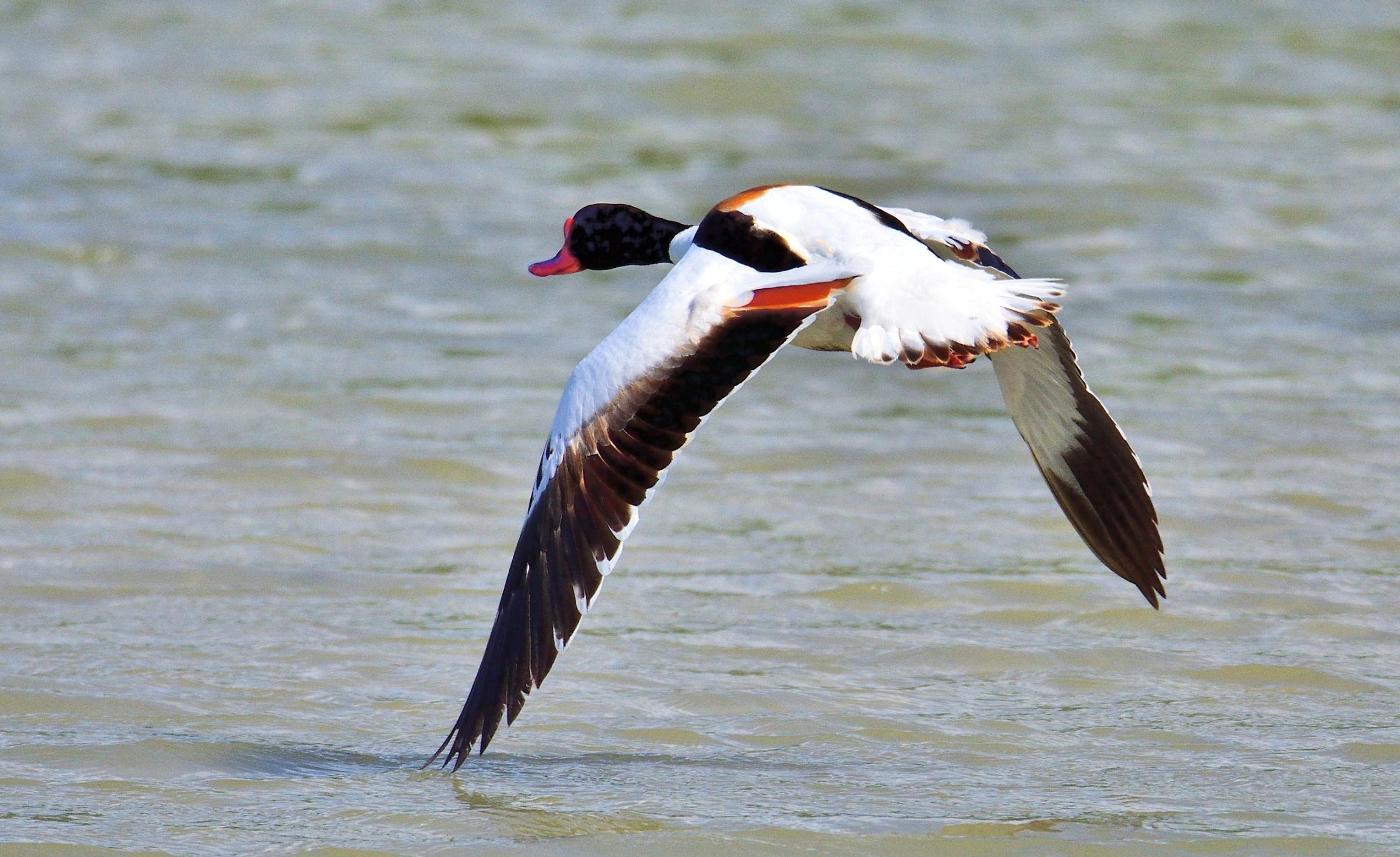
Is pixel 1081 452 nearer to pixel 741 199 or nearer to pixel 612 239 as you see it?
pixel 741 199

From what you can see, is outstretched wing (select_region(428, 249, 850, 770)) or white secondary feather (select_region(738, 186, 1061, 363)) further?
white secondary feather (select_region(738, 186, 1061, 363))

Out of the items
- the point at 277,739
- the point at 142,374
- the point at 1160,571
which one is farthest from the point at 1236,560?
the point at 142,374

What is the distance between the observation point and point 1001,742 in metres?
4.31

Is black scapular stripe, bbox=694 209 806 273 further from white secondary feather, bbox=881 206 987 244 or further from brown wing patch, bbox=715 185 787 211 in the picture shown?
white secondary feather, bbox=881 206 987 244

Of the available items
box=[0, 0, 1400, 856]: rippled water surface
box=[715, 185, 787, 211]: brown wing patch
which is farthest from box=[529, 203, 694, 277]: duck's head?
box=[0, 0, 1400, 856]: rippled water surface

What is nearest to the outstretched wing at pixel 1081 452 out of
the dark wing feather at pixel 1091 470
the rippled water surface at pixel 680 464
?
the dark wing feather at pixel 1091 470

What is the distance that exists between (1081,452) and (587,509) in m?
1.56

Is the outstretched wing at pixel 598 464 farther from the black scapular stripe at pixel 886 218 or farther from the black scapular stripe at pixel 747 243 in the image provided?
the black scapular stripe at pixel 886 218

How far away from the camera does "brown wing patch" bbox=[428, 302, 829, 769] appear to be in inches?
151

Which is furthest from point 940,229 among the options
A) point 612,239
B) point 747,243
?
→ point 612,239

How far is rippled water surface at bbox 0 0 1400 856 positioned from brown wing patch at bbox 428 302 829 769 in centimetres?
26

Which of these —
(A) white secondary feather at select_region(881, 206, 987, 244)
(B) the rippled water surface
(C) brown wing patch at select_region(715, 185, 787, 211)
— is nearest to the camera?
(B) the rippled water surface

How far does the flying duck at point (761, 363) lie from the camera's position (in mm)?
3873

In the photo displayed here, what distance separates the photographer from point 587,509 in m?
3.90
